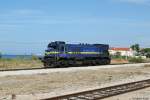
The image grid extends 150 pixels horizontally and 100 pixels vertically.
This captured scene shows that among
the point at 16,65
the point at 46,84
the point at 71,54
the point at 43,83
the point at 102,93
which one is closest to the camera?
the point at 102,93

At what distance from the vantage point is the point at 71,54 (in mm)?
46125

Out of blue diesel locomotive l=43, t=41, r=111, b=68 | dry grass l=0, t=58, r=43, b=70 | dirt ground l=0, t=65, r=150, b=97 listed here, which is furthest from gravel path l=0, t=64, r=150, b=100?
blue diesel locomotive l=43, t=41, r=111, b=68

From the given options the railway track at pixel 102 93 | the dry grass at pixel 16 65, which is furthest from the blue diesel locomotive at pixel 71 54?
the railway track at pixel 102 93

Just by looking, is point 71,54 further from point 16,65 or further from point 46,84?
point 46,84

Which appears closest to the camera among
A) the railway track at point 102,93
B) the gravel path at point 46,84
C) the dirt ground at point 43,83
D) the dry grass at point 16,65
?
the railway track at point 102,93

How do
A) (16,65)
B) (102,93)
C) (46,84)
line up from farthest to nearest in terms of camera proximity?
(16,65) → (46,84) → (102,93)

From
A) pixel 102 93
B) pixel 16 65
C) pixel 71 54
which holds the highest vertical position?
pixel 71 54

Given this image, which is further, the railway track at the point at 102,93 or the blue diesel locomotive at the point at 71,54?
the blue diesel locomotive at the point at 71,54

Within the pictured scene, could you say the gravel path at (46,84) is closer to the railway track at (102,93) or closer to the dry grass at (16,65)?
the railway track at (102,93)

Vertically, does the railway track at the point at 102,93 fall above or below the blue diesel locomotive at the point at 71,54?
below

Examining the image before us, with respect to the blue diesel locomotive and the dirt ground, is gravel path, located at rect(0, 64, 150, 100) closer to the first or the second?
the dirt ground

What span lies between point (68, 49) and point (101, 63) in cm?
865

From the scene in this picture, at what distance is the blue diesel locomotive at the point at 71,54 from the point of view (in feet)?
147

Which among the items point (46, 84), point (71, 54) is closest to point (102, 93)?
point (46, 84)
